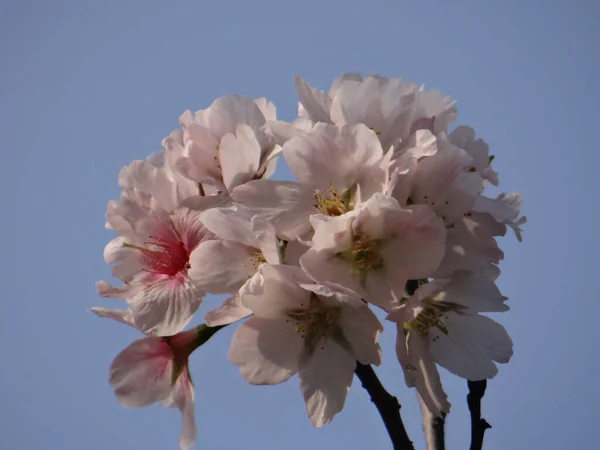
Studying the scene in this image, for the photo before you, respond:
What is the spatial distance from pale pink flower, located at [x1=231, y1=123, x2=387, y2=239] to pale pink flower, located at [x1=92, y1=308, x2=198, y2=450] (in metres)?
0.37

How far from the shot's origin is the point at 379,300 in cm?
116

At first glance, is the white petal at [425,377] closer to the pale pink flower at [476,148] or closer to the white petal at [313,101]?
the pale pink flower at [476,148]

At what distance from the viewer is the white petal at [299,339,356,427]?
1.18 meters

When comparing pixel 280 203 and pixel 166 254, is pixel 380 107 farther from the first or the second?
pixel 166 254

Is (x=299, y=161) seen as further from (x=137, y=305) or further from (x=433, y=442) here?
(x=433, y=442)

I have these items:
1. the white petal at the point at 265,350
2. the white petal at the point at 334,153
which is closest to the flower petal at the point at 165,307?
the white petal at the point at 265,350

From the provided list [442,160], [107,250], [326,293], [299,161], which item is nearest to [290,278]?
[326,293]

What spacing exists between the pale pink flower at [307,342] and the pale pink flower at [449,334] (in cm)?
8

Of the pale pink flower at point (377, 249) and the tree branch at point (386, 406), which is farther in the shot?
the tree branch at point (386, 406)

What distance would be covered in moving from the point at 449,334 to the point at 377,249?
0.29m

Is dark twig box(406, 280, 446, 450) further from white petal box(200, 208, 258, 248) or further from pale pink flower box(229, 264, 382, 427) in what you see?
white petal box(200, 208, 258, 248)

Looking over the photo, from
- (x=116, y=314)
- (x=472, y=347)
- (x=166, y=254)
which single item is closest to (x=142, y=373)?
(x=116, y=314)

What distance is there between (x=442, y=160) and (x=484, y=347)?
44 centimetres

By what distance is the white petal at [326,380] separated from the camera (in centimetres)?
118
